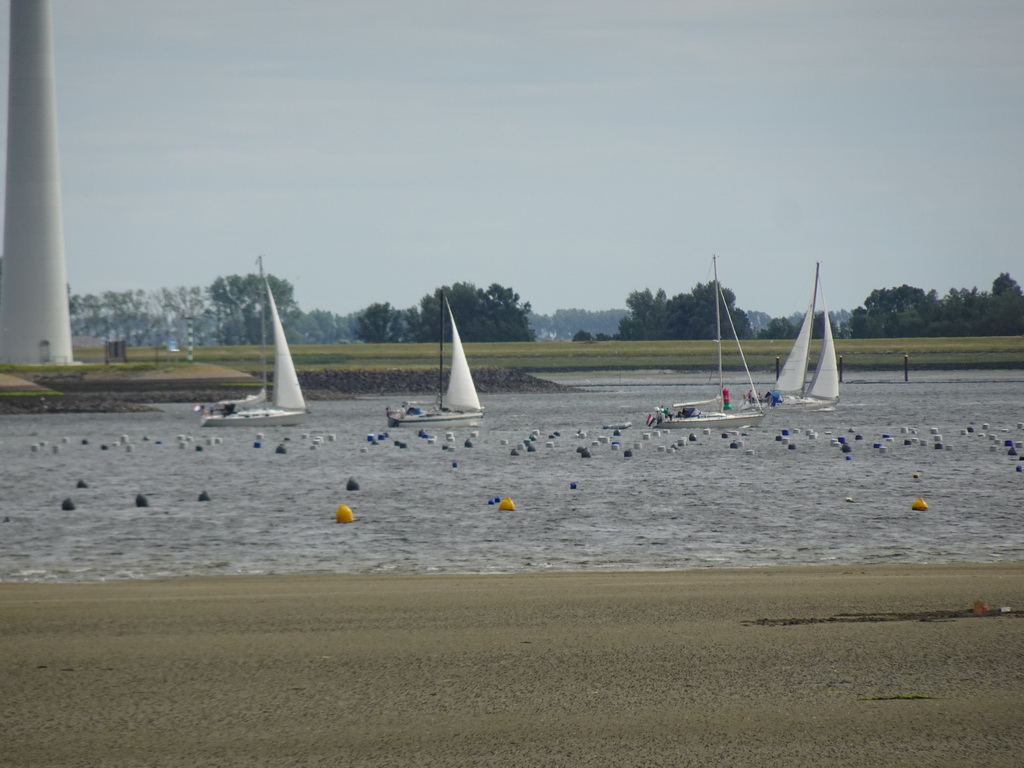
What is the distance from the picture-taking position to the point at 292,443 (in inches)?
2436

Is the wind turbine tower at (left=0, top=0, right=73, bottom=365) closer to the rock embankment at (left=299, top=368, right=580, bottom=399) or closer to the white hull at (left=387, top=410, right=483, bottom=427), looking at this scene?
the rock embankment at (left=299, top=368, right=580, bottom=399)

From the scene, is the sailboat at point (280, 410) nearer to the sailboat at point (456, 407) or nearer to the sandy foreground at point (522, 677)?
the sailboat at point (456, 407)

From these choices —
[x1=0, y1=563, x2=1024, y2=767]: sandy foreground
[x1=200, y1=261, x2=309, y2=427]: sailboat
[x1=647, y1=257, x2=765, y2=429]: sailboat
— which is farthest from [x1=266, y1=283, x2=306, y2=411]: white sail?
[x1=0, y1=563, x2=1024, y2=767]: sandy foreground

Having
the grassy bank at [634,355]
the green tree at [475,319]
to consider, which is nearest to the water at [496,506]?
the grassy bank at [634,355]

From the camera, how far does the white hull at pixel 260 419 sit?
74250 mm

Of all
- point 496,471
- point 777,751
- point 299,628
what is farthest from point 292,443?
point 777,751

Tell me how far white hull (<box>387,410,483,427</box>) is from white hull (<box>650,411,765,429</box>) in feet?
35.2

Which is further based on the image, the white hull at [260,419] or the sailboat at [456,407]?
the white hull at [260,419]

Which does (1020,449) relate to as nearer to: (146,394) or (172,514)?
(172,514)

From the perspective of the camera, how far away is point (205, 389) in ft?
397

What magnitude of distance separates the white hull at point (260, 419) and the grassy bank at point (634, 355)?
84664 mm

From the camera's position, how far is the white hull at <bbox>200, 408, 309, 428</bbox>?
244 ft

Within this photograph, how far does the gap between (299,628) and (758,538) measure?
12.7 metres

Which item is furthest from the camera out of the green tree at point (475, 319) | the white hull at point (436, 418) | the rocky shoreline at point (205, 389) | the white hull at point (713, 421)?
the green tree at point (475, 319)
